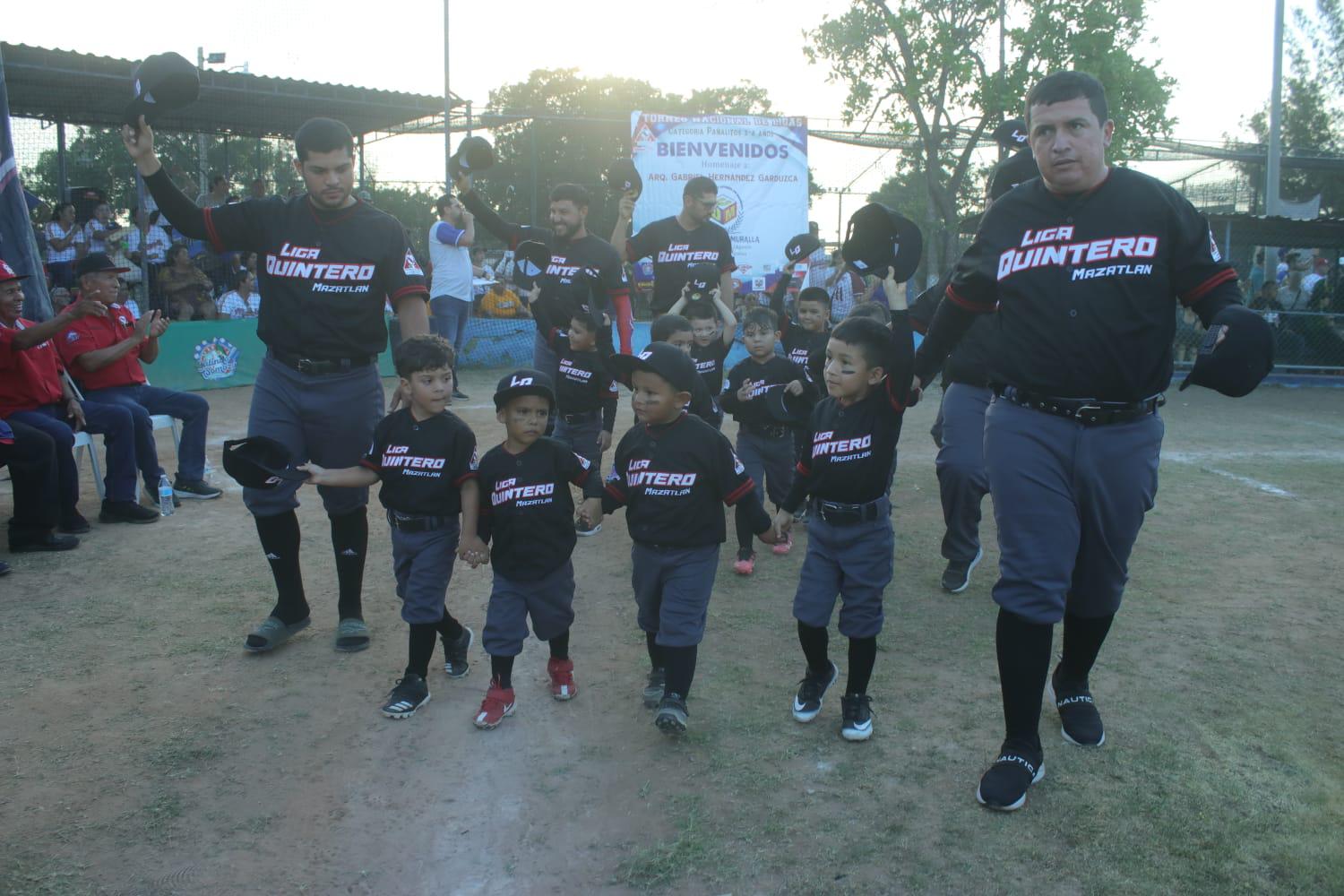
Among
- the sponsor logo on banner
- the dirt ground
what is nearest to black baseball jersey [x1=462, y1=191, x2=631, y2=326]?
the dirt ground

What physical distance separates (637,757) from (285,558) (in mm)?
2033

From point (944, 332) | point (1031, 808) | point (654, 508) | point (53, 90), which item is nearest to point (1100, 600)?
point (1031, 808)

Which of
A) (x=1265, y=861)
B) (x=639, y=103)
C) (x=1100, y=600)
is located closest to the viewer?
(x=1265, y=861)

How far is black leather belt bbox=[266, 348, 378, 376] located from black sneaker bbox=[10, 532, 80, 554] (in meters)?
2.66

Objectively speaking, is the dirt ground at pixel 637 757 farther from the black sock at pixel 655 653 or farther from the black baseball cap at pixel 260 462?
the black baseball cap at pixel 260 462

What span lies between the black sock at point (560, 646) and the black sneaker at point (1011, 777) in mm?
1668

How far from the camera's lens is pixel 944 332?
12.0ft

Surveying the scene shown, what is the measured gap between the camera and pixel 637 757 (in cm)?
368

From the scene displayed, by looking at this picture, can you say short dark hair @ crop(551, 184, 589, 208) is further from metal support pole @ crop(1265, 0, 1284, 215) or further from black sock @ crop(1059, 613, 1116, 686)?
metal support pole @ crop(1265, 0, 1284, 215)

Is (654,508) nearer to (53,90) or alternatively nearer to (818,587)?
(818,587)

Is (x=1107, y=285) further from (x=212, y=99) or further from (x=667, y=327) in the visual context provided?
(x=212, y=99)

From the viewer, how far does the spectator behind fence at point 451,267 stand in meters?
12.6

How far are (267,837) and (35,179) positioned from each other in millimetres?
17642

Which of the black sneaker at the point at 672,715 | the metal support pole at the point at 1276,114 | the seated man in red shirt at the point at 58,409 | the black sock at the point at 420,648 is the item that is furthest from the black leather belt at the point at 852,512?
the metal support pole at the point at 1276,114
